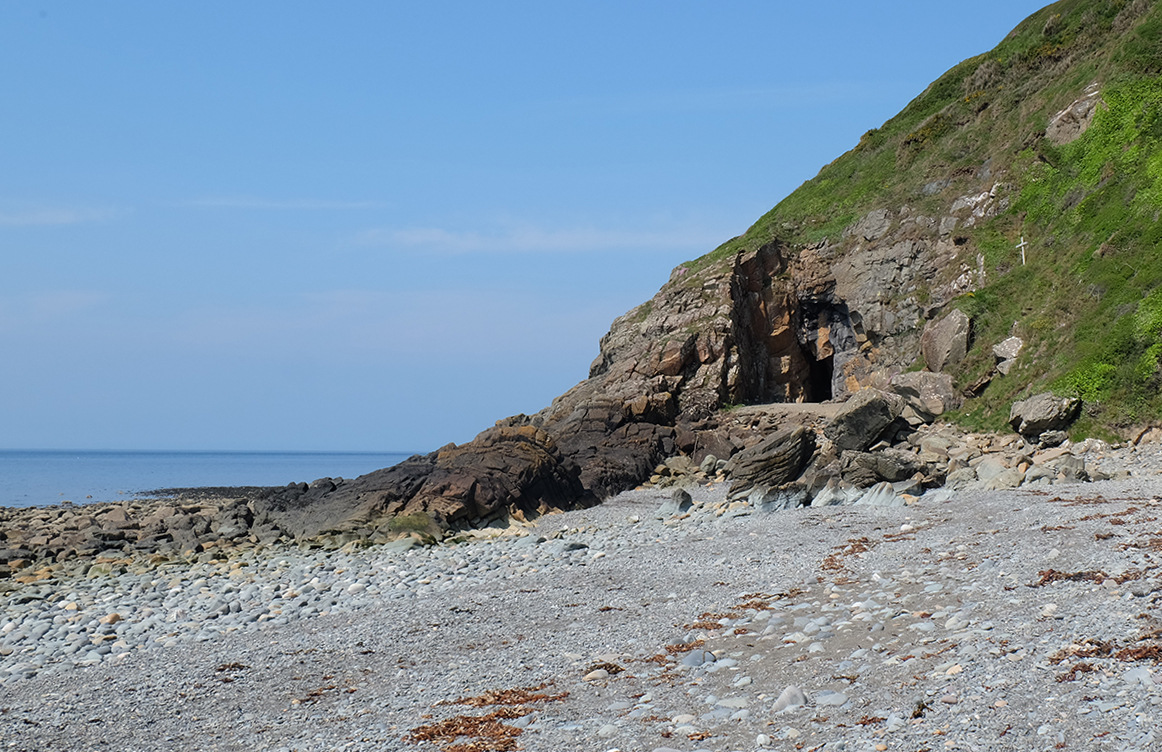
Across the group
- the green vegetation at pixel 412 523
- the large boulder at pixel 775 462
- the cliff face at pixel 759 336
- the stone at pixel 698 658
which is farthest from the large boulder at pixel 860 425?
the stone at pixel 698 658

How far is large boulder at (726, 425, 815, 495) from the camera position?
82.7 feet

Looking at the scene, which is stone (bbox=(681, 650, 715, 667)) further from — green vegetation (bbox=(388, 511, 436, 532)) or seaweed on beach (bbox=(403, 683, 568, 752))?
green vegetation (bbox=(388, 511, 436, 532))

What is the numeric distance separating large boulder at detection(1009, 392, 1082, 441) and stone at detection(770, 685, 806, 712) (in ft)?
67.4

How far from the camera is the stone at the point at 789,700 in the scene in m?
7.23

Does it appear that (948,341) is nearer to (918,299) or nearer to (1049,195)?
(918,299)

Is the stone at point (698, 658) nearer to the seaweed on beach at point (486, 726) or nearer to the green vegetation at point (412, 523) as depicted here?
the seaweed on beach at point (486, 726)

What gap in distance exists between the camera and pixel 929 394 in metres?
30.5

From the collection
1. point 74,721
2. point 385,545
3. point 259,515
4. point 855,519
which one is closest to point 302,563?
point 385,545

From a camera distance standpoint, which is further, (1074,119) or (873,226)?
(873,226)

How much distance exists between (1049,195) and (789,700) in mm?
33044

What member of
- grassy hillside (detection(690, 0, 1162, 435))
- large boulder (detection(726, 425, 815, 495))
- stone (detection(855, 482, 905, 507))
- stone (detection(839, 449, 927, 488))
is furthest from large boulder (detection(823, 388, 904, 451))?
stone (detection(855, 482, 905, 507))

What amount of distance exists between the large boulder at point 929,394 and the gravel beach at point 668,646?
12.2m

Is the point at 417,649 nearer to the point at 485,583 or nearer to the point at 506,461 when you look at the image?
the point at 485,583

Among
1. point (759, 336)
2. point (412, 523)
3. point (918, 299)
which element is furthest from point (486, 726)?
point (759, 336)
